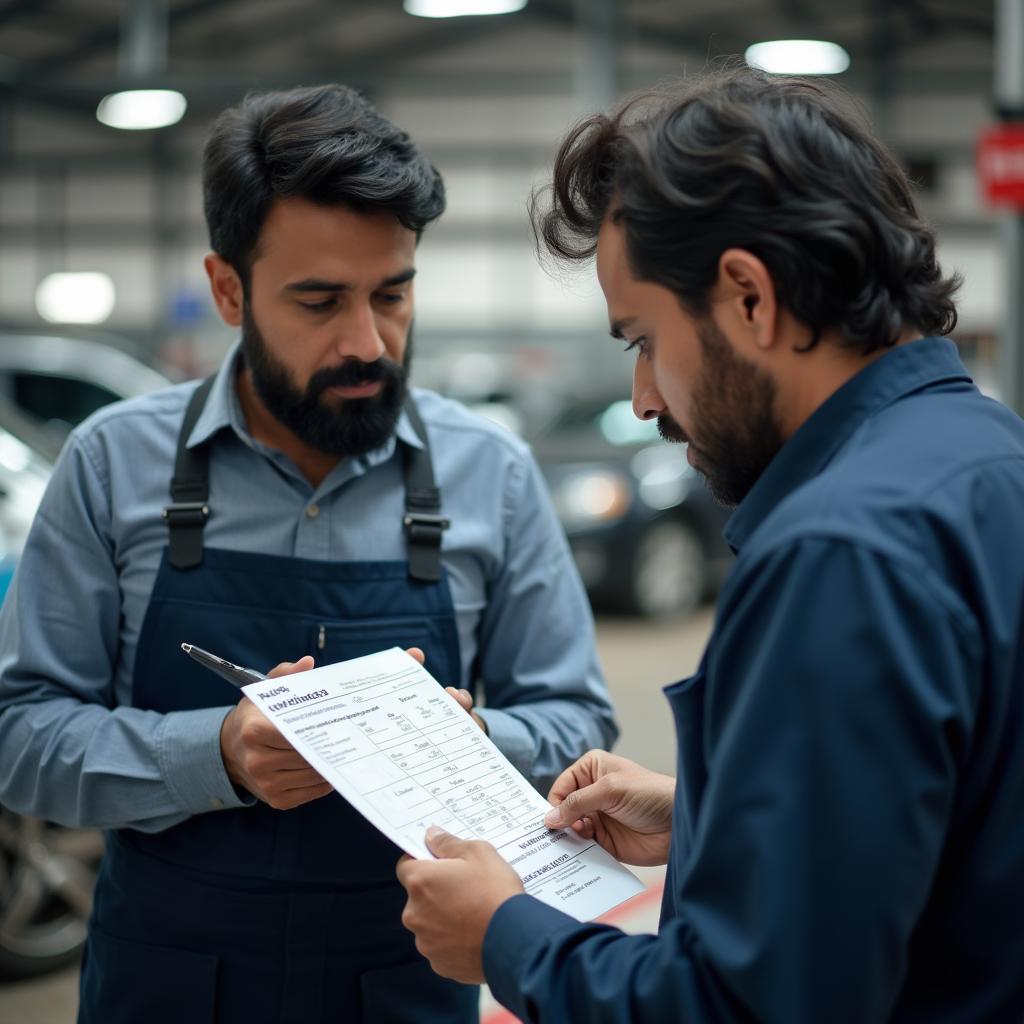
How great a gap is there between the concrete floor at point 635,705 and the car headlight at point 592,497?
0.71 metres

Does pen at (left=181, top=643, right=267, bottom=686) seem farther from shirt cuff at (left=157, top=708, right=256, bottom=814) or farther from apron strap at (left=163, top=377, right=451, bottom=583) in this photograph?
apron strap at (left=163, top=377, right=451, bottom=583)

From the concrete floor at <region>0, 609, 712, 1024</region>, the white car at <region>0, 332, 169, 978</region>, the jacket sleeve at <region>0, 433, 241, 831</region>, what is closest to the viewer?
the jacket sleeve at <region>0, 433, 241, 831</region>

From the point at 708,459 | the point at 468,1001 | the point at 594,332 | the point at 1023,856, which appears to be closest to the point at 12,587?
the point at 468,1001

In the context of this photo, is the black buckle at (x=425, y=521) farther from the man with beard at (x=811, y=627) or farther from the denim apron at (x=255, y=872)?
the man with beard at (x=811, y=627)

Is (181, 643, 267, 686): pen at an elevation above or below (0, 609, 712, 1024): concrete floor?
above

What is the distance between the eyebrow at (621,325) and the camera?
4.35 feet

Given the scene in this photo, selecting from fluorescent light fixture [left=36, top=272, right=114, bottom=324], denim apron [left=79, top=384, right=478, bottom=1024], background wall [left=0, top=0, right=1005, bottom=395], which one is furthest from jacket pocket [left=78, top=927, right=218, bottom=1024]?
fluorescent light fixture [left=36, top=272, right=114, bottom=324]

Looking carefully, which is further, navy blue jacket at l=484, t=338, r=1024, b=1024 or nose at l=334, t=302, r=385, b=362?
nose at l=334, t=302, r=385, b=362

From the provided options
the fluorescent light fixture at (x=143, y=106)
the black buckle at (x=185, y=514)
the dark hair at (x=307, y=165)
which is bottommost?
the black buckle at (x=185, y=514)

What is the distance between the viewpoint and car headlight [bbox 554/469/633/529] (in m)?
8.07

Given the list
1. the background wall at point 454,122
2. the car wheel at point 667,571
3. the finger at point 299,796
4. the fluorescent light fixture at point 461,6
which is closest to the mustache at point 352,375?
the finger at point 299,796

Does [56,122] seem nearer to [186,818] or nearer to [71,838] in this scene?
[71,838]

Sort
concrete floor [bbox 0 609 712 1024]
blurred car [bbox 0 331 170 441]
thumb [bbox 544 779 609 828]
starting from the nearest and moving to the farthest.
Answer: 1. thumb [bbox 544 779 609 828]
2. concrete floor [bbox 0 609 712 1024]
3. blurred car [bbox 0 331 170 441]

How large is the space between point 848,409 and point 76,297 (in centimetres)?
2247
